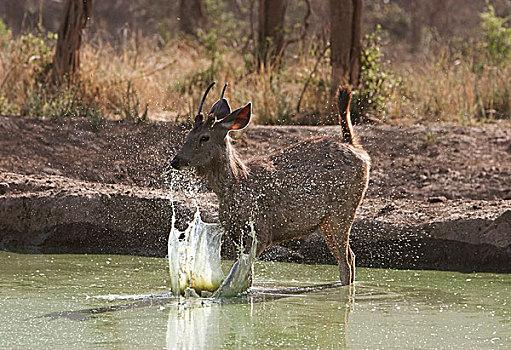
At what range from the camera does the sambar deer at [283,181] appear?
6.84 metres

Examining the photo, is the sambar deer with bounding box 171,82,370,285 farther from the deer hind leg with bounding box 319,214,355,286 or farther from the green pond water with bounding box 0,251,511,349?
the green pond water with bounding box 0,251,511,349

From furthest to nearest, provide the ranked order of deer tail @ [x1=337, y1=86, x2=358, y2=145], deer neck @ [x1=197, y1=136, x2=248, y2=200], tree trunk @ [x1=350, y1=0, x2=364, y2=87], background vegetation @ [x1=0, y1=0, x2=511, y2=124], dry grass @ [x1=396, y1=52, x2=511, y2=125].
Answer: dry grass @ [x1=396, y1=52, x2=511, y2=125], tree trunk @ [x1=350, y1=0, x2=364, y2=87], background vegetation @ [x1=0, y1=0, x2=511, y2=124], deer tail @ [x1=337, y1=86, x2=358, y2=145], deer neck @ [x1=197, y1=136, x2=248, y2=200]

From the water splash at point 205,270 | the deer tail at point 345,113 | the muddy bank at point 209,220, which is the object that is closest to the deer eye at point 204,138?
the water splash at point 205,270

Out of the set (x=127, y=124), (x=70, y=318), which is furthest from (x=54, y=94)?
(x=70, y=318)

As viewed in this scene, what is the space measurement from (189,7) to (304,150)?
21205 millimetres

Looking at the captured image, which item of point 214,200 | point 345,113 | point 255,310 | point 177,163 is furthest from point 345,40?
point 255,310

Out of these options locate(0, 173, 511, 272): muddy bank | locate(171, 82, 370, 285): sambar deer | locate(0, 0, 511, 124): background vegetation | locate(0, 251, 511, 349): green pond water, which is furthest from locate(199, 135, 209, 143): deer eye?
locate(0, 0, 511, 124): background vegetation

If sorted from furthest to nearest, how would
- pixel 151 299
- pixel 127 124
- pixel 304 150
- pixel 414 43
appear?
pixel 414 43
pixel 127 124
pixel 304 150
pixel 151 299

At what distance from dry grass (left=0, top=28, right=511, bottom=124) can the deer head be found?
19.2ft

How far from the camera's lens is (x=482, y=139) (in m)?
12.4

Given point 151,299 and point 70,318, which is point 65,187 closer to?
point 151,299

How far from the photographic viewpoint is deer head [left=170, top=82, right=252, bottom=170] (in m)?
6.71

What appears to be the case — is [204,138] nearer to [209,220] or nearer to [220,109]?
[220,109]

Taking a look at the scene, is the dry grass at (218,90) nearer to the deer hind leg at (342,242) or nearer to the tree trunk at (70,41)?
the tree trunk at (70,41)
